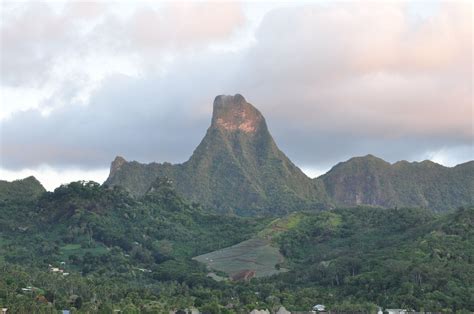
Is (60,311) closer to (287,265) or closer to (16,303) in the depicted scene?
(16,303)

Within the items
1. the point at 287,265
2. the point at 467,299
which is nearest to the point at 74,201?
the point at 287,265

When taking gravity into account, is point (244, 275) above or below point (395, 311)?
above

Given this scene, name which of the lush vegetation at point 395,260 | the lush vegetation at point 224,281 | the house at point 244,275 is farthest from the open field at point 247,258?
the lush vegetation at point 395,260

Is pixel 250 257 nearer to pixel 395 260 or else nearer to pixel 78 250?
pixel 78 250

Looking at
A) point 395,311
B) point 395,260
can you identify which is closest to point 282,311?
point 395,311

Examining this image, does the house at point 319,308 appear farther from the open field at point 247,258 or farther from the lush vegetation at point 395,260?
the open field at point 247,258

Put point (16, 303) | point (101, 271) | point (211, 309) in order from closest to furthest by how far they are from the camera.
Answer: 1. point (16, 303)
2. point (211, 309)
3. point (101, 271)
